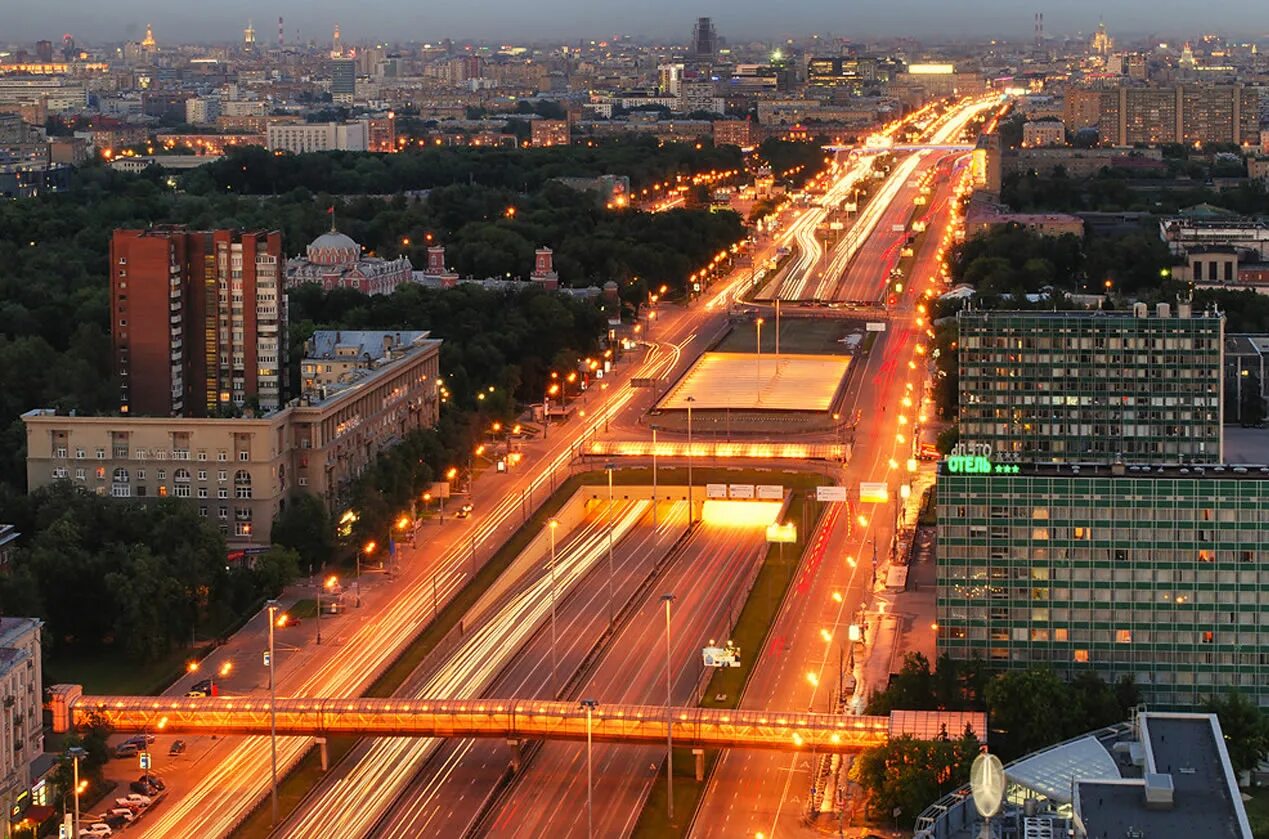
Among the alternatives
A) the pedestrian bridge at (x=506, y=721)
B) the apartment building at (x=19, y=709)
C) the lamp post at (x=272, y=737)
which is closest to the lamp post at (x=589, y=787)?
the pedestrian bridge at (x=506, y=721)

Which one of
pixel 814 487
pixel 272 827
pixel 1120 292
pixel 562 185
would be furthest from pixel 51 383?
pixel 562 185

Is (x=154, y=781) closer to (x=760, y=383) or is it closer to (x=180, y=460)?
(x=180, y=460)

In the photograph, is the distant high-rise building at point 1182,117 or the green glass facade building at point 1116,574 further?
the distant high-rise building at point 1182,117

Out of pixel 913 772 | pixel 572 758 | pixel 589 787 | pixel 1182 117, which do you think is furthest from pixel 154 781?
pixel 1182 117

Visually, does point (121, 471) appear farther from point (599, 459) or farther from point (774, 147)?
point (774, 147)

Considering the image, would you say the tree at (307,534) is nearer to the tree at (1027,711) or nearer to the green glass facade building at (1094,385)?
the green glass facade building at (1094,385)
